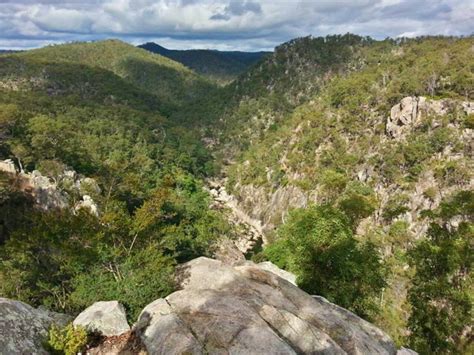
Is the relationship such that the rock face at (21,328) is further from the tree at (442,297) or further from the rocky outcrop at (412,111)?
the rocky outcrop at (412,111)

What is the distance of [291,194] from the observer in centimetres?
9725

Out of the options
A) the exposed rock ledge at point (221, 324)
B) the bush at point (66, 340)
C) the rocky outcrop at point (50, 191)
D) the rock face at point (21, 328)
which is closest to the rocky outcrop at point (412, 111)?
the rocky outcrop at point (50, 191)

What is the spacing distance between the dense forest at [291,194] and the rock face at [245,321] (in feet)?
8.48

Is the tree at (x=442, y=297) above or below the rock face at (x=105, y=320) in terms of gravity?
below

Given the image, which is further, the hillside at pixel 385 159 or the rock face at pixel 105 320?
the hillside at pixel 385 159

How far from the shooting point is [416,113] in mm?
90688

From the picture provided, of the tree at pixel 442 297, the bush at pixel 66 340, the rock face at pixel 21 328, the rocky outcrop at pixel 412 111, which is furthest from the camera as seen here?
the rocky outcrop at pixel 412 111

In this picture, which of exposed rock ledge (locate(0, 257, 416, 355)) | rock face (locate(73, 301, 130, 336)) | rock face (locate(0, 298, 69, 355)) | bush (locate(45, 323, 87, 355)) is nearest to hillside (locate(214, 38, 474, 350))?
exposed rock ledge (locate(0, 257, 416, 355))

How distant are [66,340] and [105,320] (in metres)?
2.09

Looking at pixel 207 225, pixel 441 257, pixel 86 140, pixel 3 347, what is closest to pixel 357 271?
pixel 441 257

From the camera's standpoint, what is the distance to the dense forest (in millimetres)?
29078

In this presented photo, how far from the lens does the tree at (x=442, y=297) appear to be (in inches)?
1257

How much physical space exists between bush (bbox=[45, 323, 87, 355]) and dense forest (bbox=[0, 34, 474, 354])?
13.6 ft

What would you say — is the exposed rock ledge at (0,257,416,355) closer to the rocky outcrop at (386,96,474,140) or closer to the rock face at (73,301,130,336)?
the rock face at (73,301,130,336)
